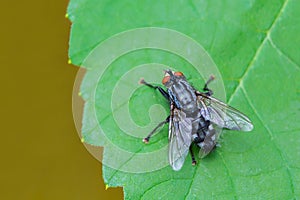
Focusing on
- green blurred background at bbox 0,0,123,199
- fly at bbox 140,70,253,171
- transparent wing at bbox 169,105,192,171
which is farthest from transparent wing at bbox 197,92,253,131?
green blurred background at bbox 0,0,123,199

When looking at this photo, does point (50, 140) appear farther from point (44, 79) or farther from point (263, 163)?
point (263, 163)

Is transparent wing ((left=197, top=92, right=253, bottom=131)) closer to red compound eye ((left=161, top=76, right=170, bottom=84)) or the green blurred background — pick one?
red compound eye ((left=161, top=76, right=170, bottom=84))

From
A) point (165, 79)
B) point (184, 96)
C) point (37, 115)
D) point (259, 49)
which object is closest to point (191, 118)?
point (184, 96)

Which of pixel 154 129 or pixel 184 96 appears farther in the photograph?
pixel 184 96

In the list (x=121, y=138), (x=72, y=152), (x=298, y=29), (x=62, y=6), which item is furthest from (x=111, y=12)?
(x=72, y=152)

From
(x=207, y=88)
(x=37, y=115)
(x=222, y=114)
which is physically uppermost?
(x=37, y=115)

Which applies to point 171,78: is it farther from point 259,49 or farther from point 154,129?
point 259,49
